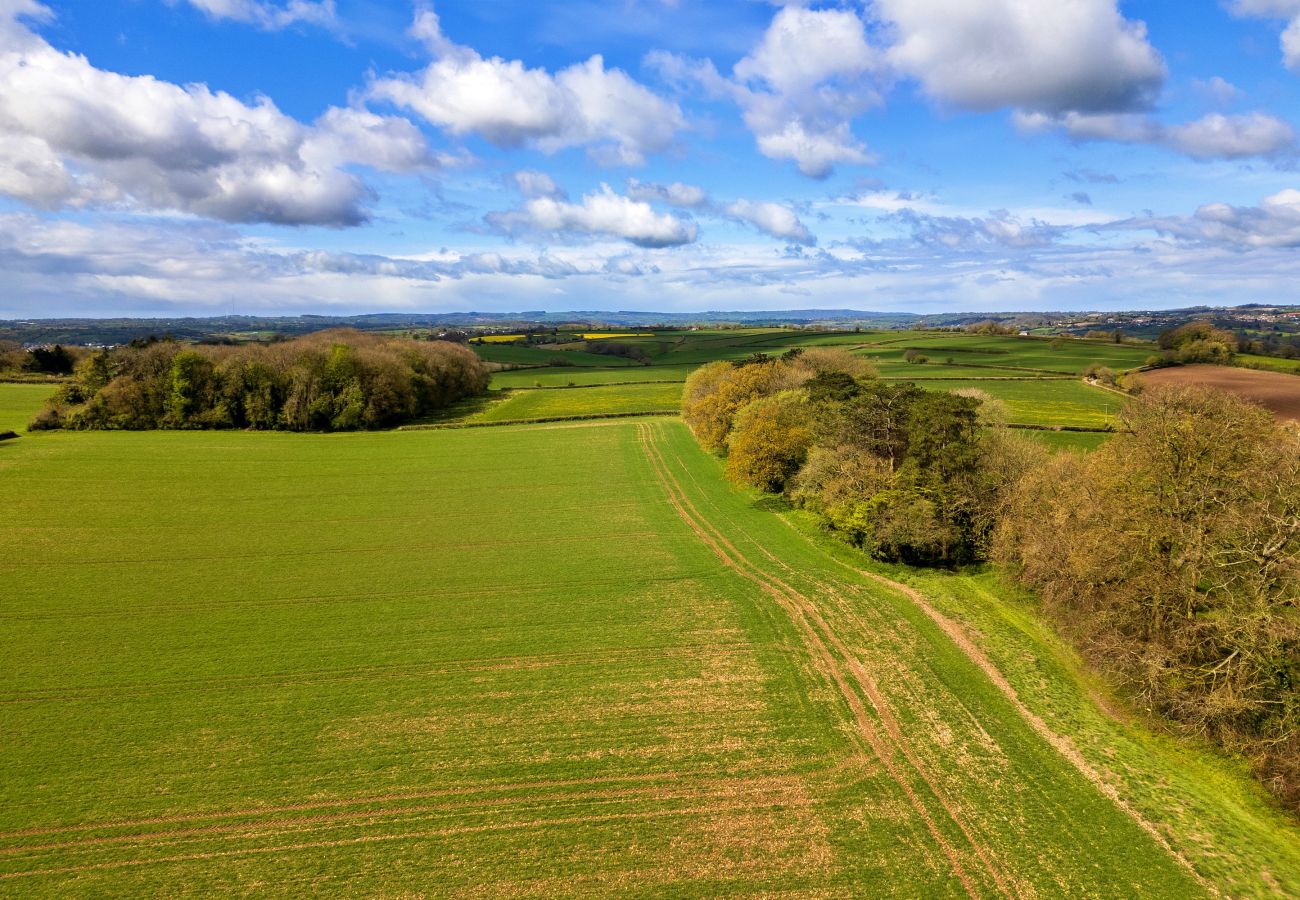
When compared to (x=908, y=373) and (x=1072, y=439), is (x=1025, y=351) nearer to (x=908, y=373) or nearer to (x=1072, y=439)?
(x=908, y=373)

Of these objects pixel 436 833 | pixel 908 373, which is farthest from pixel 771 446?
pixel 908 373

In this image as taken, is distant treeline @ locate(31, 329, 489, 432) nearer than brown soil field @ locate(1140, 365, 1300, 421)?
No

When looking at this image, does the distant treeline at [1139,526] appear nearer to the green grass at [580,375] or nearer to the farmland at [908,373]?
the farmland at [908,373]

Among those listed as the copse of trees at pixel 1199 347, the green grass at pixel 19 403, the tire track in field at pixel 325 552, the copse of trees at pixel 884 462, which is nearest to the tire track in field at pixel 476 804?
the tire track in field at pixel 325 552

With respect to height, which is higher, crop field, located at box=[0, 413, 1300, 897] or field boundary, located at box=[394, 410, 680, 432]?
field boundary, located at box=[394, 410, 680, 432]

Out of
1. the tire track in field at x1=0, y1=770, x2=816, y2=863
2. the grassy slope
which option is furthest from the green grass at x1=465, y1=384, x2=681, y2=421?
the tire track in field at x1=0, y1=770, x2=816, y2=863

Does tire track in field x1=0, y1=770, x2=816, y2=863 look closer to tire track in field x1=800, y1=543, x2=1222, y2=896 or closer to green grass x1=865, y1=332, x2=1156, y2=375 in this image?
tire track in field x1=800, y1=543, x2=1222, y2=896

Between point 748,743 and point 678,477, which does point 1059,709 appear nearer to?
point 748,743
